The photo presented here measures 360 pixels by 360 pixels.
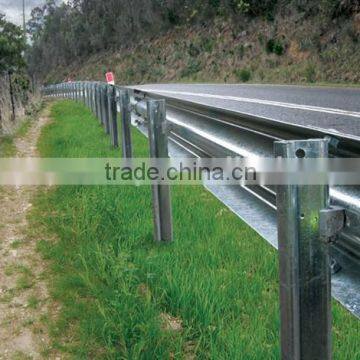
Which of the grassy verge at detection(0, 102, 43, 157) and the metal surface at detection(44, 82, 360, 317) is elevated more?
the metal surface at detection(44, 82, 360, 317)

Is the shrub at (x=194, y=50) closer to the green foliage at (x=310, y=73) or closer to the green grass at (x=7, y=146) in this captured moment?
the green foliage at (x=310, y=73)

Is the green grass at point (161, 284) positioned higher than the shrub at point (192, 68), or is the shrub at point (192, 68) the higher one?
the shrub at point (192, 68)

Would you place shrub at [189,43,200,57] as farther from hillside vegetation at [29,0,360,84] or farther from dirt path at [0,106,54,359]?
dirt path at [0,106,54,359]

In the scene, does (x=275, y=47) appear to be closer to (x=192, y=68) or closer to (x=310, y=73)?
(x=310, y=73)

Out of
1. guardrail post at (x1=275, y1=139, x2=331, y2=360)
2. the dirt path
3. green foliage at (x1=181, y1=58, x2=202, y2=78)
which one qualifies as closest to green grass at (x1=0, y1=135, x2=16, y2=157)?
the dirt path

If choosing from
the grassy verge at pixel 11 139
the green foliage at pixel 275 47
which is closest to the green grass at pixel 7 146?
the grassy verge at pixel 11 139

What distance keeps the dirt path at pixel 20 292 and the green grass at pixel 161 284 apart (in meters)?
0.10

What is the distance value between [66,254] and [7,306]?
2.63ft

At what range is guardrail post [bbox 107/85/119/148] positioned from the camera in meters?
9.66

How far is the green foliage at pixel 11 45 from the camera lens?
39438 millimetres

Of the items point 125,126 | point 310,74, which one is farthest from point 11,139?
point 310,74

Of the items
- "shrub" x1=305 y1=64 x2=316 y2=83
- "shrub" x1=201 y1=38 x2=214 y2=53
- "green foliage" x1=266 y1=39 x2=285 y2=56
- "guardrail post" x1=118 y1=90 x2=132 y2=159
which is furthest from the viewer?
"shrub" x1=201 y1=38 x2=214 y2=53

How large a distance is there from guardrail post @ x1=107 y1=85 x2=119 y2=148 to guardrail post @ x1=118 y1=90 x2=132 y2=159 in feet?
5.46

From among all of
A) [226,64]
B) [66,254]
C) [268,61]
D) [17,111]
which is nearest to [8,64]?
[226,64]
